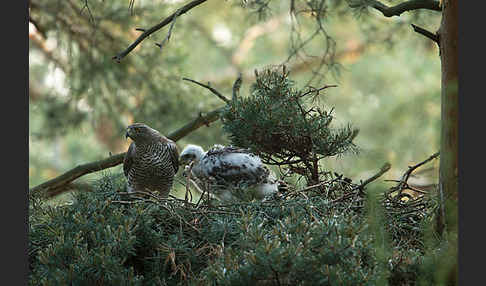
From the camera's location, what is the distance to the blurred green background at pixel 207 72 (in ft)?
13.4

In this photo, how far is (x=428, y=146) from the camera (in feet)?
25.1

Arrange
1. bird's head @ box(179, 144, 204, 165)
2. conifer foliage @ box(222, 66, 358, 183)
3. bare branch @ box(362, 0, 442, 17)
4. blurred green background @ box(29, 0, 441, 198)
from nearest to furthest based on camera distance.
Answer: bare branch @ box(362, 0, 442, 17) → conifer foliage @ box(222, 66, 358, 183) → bird's head @ box(179, 144, 204, 165) → blurred green background @ box(29, 0, 441, 198)

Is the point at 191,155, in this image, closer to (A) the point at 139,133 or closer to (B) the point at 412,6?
(A) the point at 139,133

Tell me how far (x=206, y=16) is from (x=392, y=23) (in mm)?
4055

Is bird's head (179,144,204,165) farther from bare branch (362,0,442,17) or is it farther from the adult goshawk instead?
bare branch (362,0,442,17)

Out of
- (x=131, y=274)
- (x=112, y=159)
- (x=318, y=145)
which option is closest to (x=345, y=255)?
(x=131, y=274)

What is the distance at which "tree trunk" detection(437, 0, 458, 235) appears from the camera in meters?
1.59

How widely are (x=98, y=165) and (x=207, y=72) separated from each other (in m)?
5.89

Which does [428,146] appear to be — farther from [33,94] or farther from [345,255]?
[345,255]

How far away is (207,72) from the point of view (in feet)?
29.4

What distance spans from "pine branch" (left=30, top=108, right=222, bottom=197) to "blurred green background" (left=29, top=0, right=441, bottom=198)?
0.62ft

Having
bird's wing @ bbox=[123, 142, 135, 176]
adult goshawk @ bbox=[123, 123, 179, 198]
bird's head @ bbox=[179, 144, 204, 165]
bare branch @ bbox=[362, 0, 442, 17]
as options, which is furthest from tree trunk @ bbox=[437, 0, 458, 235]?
bird's wing @ bbox=[123, 142, 135, 176]

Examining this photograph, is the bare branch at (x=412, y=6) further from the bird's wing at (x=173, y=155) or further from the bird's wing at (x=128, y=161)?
the bird's wing at (x=128, y=161)

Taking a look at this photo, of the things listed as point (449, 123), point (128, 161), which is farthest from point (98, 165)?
point (449, 123)
